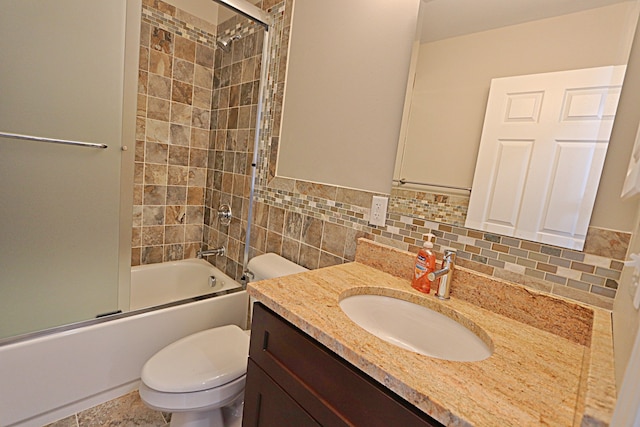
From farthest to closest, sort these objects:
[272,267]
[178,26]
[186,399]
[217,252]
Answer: [217,252]
[178,26]
[272,267]
[186,399]

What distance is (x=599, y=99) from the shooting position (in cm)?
74

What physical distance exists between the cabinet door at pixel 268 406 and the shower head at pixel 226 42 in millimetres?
2143

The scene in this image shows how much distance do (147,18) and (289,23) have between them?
1.04 m

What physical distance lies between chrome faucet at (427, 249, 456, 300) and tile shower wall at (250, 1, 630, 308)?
7 centimetres

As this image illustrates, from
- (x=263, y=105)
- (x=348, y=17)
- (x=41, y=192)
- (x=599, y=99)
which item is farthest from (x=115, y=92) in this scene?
(x=599, y=99)

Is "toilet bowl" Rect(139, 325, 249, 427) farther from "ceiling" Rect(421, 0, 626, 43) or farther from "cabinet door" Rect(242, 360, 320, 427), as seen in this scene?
"ceiling" Rect(421, 0, 626, 43)

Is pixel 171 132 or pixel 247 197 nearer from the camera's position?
pixel 247 197

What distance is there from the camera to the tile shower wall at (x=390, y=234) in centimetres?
76

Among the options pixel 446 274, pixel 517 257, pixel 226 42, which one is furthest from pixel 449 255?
pixel 226 42

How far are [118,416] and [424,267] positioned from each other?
1550 mm

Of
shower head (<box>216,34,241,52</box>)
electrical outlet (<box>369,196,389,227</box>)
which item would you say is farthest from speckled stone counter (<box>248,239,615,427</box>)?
shower head (<box>216,34,241,52</box>)

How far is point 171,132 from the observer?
2.17 m

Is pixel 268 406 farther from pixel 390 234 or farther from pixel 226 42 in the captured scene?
pixel 226 42

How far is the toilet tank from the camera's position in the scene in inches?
54.9
